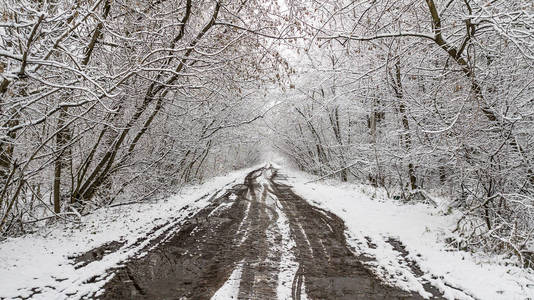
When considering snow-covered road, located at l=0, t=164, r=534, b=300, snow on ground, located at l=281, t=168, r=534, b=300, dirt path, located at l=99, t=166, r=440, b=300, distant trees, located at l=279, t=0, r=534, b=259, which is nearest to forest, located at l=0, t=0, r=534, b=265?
distant trees, located at l=279, t=0, r=534, b=259

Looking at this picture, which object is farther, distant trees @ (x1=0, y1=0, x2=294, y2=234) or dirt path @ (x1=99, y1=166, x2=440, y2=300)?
distant trees @ (x1=0, y1=0, x2=294, y2=234)

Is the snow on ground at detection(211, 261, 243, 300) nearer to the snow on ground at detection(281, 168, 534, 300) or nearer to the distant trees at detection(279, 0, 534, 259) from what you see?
the snow on ground at detection(281, 168, 534, 300)

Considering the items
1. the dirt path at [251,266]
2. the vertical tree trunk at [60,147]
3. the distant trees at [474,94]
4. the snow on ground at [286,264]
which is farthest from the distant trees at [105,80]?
the snow on ground at [286,264]

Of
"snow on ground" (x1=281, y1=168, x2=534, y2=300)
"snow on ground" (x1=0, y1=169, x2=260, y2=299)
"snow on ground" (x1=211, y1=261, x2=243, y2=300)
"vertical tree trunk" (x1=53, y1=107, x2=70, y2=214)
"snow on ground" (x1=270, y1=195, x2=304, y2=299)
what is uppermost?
"vertical tree trunk" (x1=53, y1=107, x2=70, y2=214)

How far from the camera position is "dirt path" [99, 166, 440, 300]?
15.3ft

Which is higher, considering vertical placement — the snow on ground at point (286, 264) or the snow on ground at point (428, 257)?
the snow on ground at point (286, 264)

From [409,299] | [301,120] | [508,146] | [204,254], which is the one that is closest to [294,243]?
[204,254]

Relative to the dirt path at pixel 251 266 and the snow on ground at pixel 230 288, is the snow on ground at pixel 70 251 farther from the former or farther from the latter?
the snow on ground at pixel 230 288

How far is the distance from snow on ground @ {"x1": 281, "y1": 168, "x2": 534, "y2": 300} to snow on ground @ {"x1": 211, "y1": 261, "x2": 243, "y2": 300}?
2393 millimetres

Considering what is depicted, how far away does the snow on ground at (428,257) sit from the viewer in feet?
16.0

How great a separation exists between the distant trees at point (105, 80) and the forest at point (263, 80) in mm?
55

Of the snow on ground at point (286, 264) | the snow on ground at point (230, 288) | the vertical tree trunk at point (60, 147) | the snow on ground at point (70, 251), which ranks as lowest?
the snow on ground at point (286, 264)

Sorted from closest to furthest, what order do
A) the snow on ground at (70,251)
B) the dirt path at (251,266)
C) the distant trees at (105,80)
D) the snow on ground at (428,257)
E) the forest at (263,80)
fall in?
the dirt path at (251,266) < the snow on ground at (70,251) < the snow on ground at (428,257) < the forest at (263,80) < the distant trees at (105,80)

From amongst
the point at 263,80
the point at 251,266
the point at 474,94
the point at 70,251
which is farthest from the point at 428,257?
the point at 70,251
